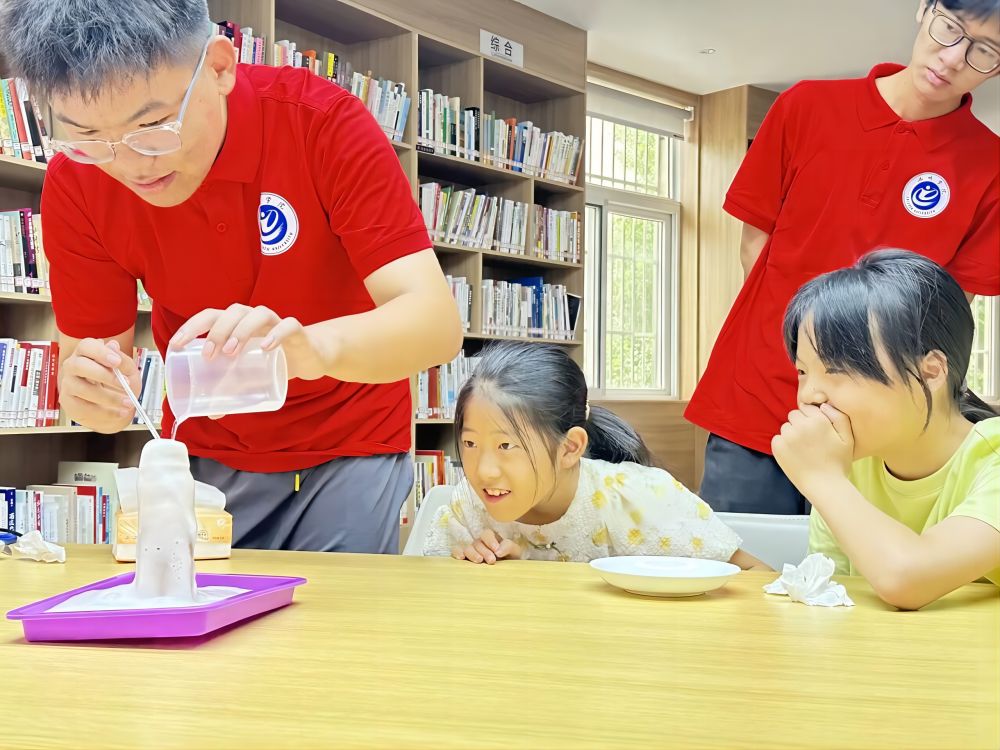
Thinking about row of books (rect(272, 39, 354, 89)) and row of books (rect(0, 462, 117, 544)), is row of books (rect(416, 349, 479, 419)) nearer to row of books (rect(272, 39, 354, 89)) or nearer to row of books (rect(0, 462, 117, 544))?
row of books (rect(272, 39, 354, 89))

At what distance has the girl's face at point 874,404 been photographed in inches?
47.1

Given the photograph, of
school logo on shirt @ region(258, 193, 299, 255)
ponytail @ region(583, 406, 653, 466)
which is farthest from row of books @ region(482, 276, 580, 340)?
school logo on shirt @ region(258, 193, 299, 255)

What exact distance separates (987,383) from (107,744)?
27.6 ft

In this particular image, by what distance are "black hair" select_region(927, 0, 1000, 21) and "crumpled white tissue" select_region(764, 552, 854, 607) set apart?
55cm

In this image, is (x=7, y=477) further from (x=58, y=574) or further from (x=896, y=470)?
(x=896, y=470)

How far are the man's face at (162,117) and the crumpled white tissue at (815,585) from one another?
34.2 inches

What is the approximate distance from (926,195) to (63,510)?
2.66 metres

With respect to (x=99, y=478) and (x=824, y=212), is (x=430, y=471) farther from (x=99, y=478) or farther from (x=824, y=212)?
(x=824, y=212)

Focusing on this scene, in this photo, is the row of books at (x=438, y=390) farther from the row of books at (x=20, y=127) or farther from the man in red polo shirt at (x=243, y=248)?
the man in red polo shirt at (x=243, y=248)

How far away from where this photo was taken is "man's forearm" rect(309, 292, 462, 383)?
1119mm

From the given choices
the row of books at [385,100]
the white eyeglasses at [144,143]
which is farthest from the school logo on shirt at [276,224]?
the row of books at [385,100]

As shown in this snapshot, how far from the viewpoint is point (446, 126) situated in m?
4.57

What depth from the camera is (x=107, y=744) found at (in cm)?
59

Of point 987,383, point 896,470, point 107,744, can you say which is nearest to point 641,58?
point 987,383
